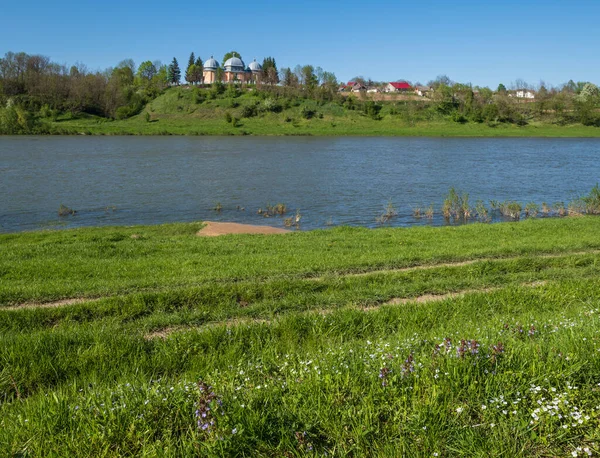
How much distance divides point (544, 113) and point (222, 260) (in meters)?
139

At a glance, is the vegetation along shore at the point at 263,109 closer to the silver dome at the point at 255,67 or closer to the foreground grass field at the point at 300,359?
the silver dome at the point at 255,67

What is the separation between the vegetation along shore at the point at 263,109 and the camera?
11425 cm

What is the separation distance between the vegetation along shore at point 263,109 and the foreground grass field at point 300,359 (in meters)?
98.6

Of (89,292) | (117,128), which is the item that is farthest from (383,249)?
(117,128)

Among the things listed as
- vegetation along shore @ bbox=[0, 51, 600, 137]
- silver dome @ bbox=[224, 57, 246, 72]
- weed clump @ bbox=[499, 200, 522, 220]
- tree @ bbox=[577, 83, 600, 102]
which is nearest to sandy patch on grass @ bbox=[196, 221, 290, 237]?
weed clump @ bbox=[499, 200, 522, 220]

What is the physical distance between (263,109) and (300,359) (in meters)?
126

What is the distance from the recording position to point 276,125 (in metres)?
118

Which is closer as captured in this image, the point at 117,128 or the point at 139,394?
the point at 139,394

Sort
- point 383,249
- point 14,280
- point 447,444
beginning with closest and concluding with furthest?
point 447,444 → point 14,280 → point 383,249

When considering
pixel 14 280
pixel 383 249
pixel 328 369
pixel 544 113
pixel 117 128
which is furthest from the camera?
pixel 544 113

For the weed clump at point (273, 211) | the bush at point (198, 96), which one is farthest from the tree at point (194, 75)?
the weed clump at point (273, 211)

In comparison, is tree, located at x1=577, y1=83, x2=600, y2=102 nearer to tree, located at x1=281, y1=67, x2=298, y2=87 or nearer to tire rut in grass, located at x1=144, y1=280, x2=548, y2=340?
tree, located at x1=281, y1=67, x2=298, y2=87

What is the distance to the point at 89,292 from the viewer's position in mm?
10656

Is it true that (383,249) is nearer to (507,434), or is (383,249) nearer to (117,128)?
(507,434)
